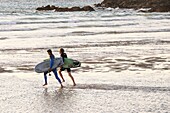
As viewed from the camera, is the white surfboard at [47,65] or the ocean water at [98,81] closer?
the ocean water at [98,81]

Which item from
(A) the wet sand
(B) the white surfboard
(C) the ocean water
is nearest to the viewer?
(A) the wet sand

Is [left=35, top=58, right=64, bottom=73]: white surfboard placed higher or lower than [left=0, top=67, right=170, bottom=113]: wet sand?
higher

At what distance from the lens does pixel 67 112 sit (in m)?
13.7

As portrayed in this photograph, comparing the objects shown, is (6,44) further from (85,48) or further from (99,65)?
(99,65)

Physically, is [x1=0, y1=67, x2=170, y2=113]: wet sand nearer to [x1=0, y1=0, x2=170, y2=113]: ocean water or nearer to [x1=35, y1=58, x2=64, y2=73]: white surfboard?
[x1=0, y1=0, x2=170, y2=113]: ocean water

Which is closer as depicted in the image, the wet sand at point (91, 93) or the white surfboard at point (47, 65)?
the wet sand at point (91, 93)

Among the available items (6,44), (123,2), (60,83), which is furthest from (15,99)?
(123,2)

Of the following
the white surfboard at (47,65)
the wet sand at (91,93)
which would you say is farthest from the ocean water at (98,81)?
the white surfboard at (47,65)

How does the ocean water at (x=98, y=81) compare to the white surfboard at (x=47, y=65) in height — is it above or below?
below

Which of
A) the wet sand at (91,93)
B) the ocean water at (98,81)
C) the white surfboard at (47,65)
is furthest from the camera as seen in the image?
the white surfboard at (47,65)

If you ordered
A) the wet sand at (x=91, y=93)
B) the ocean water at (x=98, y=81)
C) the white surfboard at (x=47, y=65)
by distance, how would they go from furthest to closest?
the white surfboard at (x=47, y=65)
the ocean water at (x=98, y=81)
the wet sand at (x=91, y=93)

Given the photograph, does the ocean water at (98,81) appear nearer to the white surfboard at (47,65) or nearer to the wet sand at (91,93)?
the wet sand at (91,93)

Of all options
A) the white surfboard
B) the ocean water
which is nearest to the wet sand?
the ocean water

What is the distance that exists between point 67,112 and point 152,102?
2.58 metres
